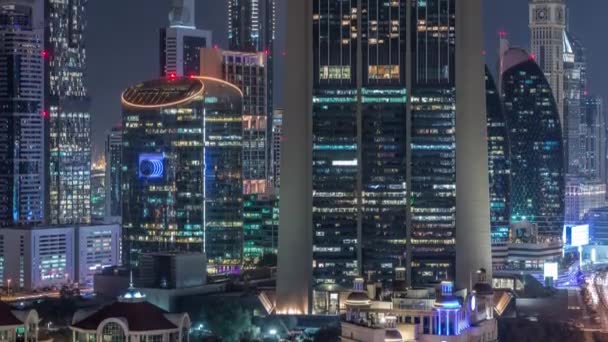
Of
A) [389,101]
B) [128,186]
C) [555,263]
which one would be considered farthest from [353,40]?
[555,263]

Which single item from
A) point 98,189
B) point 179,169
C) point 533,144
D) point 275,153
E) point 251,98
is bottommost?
point 98,189

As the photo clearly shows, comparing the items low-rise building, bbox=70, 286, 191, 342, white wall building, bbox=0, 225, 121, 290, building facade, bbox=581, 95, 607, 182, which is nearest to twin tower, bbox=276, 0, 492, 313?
low-rise building, bbox=70, 286, 191, 342

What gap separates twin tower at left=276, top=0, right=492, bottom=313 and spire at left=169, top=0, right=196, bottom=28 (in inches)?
1525

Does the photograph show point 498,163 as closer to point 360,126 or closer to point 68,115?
point 68,115

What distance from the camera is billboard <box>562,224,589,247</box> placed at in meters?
126

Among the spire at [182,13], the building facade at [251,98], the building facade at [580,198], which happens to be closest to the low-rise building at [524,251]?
the building facade at [251,98]

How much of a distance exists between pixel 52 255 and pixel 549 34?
62.4m

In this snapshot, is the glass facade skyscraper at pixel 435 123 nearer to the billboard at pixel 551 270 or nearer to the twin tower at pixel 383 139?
the twin tower at pixel 383 139

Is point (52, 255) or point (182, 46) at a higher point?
point (182, 46)

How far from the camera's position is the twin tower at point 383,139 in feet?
240

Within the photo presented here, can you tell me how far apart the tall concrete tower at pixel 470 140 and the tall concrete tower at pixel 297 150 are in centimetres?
697

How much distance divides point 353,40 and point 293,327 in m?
14.4

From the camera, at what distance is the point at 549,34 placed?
486 feet

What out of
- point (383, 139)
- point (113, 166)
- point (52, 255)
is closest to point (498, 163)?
point (52, 255)
